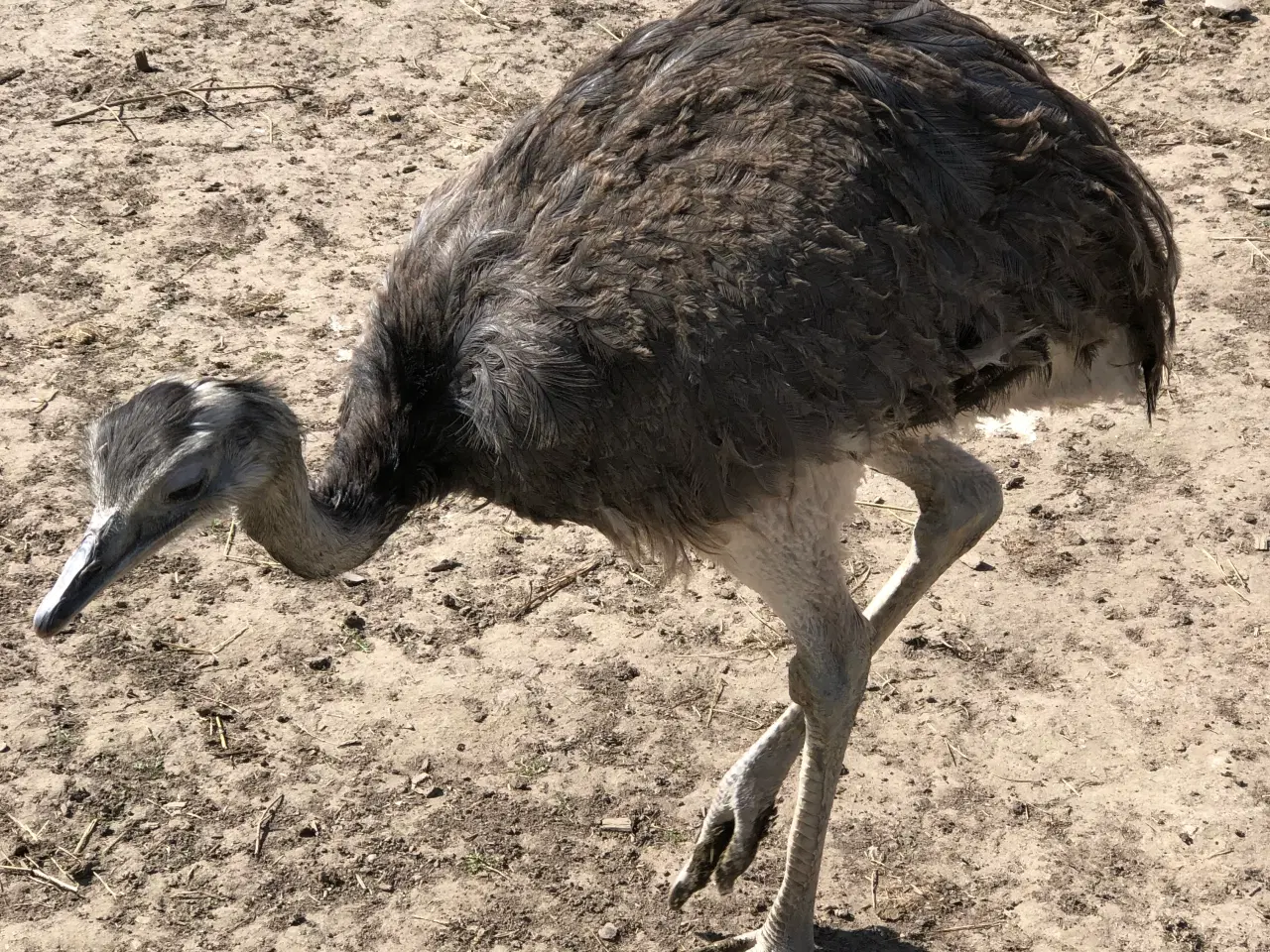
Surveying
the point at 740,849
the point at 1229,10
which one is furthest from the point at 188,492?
the point at 1229,10

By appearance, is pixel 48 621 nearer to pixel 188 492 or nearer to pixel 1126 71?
pixel 188 492

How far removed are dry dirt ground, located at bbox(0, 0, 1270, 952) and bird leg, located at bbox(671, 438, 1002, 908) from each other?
0.21 m

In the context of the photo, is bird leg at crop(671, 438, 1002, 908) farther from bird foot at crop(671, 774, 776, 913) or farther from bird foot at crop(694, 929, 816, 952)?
bird foot at crop(694, 929, 816, 952)

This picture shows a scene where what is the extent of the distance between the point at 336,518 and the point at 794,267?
137 cm

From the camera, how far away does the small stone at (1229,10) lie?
8438 millimetres

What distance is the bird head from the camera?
382 cm

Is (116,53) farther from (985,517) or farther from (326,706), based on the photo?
(985,517)

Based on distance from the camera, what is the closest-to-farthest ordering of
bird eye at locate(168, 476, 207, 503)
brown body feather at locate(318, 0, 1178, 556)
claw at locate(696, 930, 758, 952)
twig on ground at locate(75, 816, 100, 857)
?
brown body feather at locate(318, 0, 1178, 556), bird eye at locate(168, 476, 207, 503), claw at locate(696, 930, 758, 952), twig on ground at locate(75, 816, 100, 857)

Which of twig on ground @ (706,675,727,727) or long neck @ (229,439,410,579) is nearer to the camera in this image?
long neck @ (229,439,410,579)

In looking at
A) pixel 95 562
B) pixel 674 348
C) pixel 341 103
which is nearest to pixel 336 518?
pixel 95 562

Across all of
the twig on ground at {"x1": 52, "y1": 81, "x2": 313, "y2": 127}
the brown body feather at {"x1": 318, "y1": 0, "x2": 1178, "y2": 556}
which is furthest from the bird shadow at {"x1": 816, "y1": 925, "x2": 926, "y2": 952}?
the twig on ground at {"x1": 52, "y1": 81, "x2": 313, "y2": 127}

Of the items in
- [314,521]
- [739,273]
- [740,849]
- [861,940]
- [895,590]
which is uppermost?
[739,273]

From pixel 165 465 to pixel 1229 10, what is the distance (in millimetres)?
6681

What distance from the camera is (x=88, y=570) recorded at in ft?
12.3
